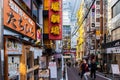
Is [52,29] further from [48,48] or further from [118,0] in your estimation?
[118,0]

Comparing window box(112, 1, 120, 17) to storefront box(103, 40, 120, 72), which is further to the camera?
window box(112, 1, 120, 17)

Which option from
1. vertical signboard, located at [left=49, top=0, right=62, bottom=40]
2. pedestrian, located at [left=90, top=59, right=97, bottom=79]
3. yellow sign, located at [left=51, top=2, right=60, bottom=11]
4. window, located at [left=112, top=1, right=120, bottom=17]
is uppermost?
window, located at [left=112, top=1, right=120, bottom=17]

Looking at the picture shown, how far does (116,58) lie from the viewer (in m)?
48.0

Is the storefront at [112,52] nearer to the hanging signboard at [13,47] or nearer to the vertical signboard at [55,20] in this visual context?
the vertical signboard at [55,20]

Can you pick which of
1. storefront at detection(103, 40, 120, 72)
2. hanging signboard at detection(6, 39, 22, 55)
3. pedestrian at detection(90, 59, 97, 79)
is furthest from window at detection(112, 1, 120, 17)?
hanging signboard at detection(6, 39, 22, 55)

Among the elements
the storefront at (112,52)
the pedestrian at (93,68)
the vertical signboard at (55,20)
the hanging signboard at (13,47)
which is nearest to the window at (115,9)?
the storefront at (112,52)

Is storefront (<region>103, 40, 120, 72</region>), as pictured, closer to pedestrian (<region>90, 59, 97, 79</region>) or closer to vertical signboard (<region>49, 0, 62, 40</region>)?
vertical signboard (<region>49, 0, 62, 40</region>)

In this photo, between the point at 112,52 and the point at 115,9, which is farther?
the point at 115,9

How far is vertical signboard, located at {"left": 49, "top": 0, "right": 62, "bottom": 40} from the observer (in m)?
31.8

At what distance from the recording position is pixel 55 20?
3181cm

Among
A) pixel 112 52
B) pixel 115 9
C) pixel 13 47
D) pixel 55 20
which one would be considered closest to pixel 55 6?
pixel 55 20

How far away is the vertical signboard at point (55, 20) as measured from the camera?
31797 millimetres

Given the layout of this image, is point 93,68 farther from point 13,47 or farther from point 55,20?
point 13,47

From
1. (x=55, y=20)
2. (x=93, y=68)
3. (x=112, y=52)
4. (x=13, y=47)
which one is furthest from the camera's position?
(x=112, y=52)
